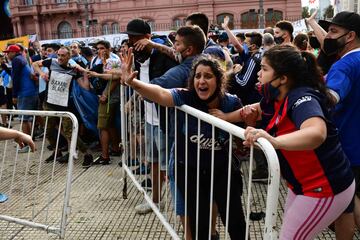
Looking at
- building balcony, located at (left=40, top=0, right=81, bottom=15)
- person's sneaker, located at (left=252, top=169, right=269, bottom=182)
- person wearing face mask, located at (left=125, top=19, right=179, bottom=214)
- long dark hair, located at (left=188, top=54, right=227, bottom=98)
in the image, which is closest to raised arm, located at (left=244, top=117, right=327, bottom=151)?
long dark hair, located at (left=188, top=54, right=227, bottom=98)

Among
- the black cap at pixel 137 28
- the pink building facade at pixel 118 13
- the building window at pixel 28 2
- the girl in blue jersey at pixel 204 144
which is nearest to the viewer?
the girl in blue jersey at pixel 204 144

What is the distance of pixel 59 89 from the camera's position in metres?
6.04

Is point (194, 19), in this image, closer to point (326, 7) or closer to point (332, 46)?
point (332, 46)

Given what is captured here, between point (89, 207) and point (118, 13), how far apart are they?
39.9m

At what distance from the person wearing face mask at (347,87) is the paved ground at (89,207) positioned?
0.82 m

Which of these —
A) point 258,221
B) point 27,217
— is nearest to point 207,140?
point 258,221

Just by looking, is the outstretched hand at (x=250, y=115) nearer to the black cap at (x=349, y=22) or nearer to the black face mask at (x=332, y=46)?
the black face mask at (x=332, y=46)

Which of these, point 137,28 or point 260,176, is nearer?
point 137,28

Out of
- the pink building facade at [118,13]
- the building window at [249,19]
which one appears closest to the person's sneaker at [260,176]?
the pink building facade at [118,13]

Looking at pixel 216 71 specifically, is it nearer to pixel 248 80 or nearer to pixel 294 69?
pixel 294 69

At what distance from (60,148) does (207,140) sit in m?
4.85

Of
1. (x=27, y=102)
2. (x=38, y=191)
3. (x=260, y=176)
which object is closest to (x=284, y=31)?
(x=260, y=176)

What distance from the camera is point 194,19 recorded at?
4.01 m

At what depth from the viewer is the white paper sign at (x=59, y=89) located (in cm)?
605
